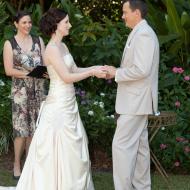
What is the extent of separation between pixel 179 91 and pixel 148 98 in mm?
2310

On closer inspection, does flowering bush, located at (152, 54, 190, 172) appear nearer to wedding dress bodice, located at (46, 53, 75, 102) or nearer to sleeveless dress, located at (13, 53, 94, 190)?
sleeveless dress, located at (13, 53, 94, 190)

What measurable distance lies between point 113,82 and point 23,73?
184 centimetres

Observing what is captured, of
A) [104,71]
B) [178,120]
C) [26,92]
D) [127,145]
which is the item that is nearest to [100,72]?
[104,71]

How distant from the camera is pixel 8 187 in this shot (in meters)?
5.94

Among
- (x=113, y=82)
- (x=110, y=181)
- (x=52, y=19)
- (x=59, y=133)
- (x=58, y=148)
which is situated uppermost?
(x=52, y=19)

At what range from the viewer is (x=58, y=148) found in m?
5.19

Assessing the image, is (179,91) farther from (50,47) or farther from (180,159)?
(50,47)

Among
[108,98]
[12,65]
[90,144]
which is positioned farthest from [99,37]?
[12,65]

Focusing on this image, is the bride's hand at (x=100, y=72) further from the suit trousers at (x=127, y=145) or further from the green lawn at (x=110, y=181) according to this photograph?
the green lawn at (x=110, y=181)

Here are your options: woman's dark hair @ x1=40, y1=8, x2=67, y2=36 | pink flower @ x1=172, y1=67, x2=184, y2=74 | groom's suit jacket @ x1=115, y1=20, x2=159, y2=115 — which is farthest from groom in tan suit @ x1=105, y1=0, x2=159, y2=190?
pink flower @ x1=172, y1=67, x2=184, y2=74

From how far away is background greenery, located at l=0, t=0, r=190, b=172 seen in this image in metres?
6.76

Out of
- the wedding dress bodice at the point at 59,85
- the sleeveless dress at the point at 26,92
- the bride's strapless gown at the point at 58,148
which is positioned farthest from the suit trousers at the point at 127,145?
the sleeveless dress at the point at 26,92

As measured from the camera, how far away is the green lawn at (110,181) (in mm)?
6098

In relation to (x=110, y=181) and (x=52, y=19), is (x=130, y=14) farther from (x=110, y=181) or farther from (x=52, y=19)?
(x=110, y=181)
